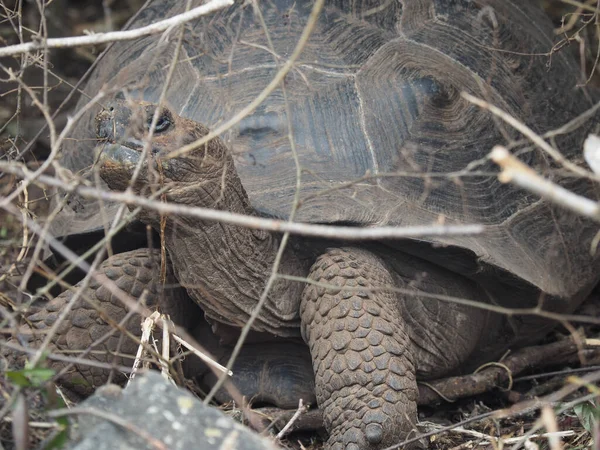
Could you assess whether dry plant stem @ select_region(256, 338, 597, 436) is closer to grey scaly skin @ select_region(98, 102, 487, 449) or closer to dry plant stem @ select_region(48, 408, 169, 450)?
grey scaly skin @ select_region(98, 102, 487, 449)

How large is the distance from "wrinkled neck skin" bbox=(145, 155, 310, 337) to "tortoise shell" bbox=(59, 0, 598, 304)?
6.0 inches

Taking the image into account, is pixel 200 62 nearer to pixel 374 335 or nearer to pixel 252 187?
pixel 252 187

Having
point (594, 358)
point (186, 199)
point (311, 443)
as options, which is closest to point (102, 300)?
point (186, 199)

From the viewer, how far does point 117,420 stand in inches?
72.2

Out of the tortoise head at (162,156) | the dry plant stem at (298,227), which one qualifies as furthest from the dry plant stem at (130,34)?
the dry plant stem at (298,227)

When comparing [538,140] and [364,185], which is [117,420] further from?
[364,185]

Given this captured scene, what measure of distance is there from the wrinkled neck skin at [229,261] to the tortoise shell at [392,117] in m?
0.15

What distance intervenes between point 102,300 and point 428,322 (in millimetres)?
1311

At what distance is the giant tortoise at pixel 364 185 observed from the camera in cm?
304

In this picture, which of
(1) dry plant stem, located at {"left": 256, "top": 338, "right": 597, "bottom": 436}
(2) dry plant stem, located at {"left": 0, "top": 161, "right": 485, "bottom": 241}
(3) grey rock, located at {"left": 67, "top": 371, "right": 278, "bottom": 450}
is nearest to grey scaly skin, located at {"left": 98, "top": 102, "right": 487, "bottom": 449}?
(1) dry plant stem, located at {"left": 256, "top": 338, "right": 597, "bottom": 436}

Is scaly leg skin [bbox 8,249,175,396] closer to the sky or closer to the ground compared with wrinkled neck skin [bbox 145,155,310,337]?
closer to the ground

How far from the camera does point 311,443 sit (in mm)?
3381

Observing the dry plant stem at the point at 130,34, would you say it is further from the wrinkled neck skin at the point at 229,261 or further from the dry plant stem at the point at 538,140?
the dry plant stem at the point at 538,140

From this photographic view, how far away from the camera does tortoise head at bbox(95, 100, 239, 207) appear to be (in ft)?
9.09
